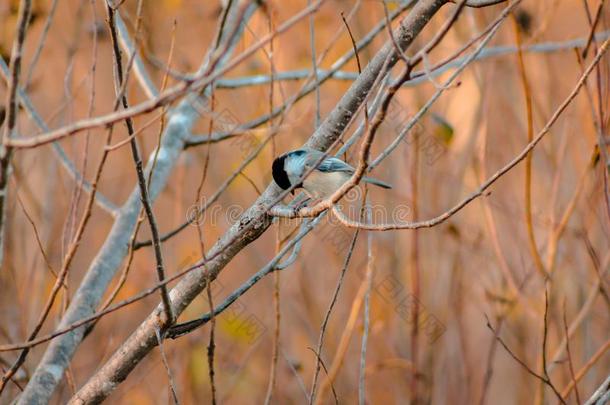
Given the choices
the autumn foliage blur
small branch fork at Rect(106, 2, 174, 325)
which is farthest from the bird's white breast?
small branch fork at Rect(106, 2, 174, 325)

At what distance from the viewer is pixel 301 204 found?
232 cm

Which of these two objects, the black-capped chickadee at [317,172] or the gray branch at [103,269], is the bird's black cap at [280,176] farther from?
the gray branch at [103,269]

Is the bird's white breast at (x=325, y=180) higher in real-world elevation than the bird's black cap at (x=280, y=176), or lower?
higher

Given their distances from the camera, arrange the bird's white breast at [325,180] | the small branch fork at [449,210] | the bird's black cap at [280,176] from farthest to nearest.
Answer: the bird's white breast at [325,180]
the bird's black cap at [280,176]
the small branch fork at [449,210]

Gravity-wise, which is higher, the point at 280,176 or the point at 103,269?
the point at 103,269

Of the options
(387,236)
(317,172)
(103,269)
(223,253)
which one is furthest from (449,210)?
(387,236)

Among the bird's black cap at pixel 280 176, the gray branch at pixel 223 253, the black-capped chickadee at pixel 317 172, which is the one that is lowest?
the gray branch at pixel 223 253

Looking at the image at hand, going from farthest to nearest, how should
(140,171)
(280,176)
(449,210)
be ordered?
(280,176) < (449,210) < (140,171)

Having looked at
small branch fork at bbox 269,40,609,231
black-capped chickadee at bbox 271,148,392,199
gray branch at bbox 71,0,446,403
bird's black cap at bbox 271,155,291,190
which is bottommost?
small branch fork at bbox 269,40,609,231

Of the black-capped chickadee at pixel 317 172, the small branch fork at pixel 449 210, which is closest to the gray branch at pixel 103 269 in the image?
the black-capped chickadee at pixel 317 172

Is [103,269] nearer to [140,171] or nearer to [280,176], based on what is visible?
[280,176]

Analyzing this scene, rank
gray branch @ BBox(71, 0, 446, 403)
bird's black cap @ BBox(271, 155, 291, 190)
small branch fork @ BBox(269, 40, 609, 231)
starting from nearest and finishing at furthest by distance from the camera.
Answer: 1. small branch fork @ BBox(269, 40, 609, 231)
2. gray branch @ BBox(71, 0, 446, 403)
3. bird's black cap @ BBox(271, 155, 291, 190)

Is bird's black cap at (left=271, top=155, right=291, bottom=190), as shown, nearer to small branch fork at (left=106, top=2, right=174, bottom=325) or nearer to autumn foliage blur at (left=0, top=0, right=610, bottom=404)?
small branch fork at (left=106, top=2, right=174, bottom=325)

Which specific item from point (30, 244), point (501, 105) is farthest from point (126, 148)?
point (501, 105)
